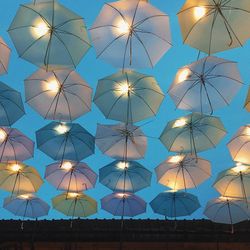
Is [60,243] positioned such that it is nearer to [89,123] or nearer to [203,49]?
[203,49]

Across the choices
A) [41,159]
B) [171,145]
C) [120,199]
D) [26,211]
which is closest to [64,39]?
[171,145]

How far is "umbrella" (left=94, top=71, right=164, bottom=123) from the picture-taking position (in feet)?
30.7

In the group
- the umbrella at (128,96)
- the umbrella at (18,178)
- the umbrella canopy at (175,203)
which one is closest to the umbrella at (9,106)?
the umbrella at (128,96)

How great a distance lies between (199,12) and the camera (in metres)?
7.12

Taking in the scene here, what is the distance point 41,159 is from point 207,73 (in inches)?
5944

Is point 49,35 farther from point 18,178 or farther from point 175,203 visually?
point 175,203

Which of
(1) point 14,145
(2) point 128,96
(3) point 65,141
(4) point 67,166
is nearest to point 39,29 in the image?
(2) point 128,96

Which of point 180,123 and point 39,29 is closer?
point 39,29

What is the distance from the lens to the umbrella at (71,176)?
1309 centimetres

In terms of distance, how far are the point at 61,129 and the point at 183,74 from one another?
4530 millimetres

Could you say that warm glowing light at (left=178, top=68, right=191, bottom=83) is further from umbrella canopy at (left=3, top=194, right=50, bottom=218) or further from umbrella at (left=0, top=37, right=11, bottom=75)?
umbrella canopy at (left=3, top=194, right=50, bottom=218)

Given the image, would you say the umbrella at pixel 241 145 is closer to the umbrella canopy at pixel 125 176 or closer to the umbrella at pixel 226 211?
the umbrella at pixel 226 211

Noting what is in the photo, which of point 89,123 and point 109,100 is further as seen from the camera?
point 89,123

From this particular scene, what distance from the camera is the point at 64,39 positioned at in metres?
7.99
